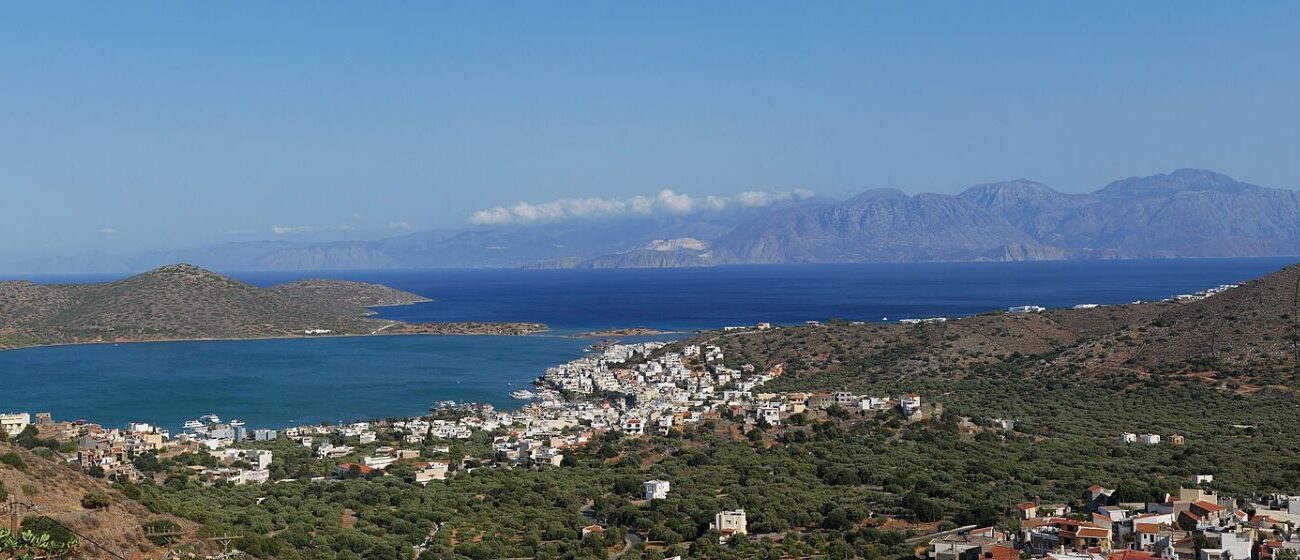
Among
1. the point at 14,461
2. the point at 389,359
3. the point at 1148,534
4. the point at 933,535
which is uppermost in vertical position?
the point at 14,461

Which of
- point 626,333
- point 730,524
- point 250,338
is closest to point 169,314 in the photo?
point 250,338

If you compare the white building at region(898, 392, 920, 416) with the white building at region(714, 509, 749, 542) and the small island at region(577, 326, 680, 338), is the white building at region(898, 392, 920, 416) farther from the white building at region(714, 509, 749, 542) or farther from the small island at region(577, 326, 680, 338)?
the small island at region(577, 326, 680, 338)

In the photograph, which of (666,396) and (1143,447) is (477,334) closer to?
(666,396)

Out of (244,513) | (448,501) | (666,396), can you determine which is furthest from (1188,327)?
(244,513)

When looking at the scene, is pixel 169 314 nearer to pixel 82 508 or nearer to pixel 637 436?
pixel 637 436

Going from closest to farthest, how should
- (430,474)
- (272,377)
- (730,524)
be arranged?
1. (730,524)
2. (430,474)
3. (272,377)

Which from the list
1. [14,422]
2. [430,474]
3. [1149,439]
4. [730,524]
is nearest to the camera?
[730,524]

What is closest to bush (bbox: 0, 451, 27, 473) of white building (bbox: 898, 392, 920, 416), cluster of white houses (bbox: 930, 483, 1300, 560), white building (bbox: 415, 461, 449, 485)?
white building (bbox: 415, 461, 449, 485)

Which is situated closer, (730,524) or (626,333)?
(730,524)
